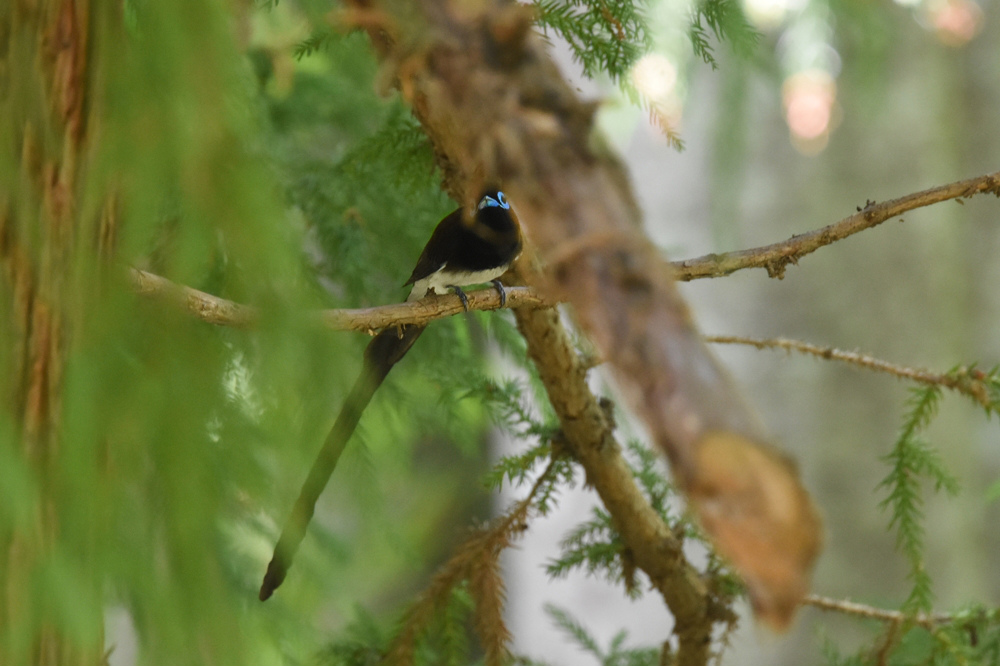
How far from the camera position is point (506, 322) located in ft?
4.56

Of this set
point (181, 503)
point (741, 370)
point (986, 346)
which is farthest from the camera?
point (741, 370)

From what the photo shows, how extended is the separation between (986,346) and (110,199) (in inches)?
147

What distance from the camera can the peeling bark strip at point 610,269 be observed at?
0.29 m

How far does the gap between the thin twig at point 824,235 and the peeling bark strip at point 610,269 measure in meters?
0.58

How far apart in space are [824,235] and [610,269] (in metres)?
0.66

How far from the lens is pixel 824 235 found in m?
0.89

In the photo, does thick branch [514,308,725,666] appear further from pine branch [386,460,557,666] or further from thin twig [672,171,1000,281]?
thin twig [672,171,1000,281]

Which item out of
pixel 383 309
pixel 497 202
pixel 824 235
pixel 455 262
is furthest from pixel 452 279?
pixel 824 235

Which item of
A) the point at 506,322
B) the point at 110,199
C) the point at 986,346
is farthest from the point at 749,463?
the point at 986,346

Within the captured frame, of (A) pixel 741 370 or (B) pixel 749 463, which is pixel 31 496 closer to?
(B) pixel 749 463

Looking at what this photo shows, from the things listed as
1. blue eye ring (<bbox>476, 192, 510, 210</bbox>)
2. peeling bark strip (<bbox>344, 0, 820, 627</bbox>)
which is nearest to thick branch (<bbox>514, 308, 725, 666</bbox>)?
blue eye ring (<bbox>476, 192, 510, 210</bbox>)

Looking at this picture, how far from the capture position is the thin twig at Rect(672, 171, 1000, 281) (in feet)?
2.81

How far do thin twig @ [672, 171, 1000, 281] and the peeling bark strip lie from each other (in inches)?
23.0

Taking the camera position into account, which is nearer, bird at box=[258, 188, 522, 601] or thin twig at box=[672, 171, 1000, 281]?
thin twig at box=[672, 171, 1000, 281]
